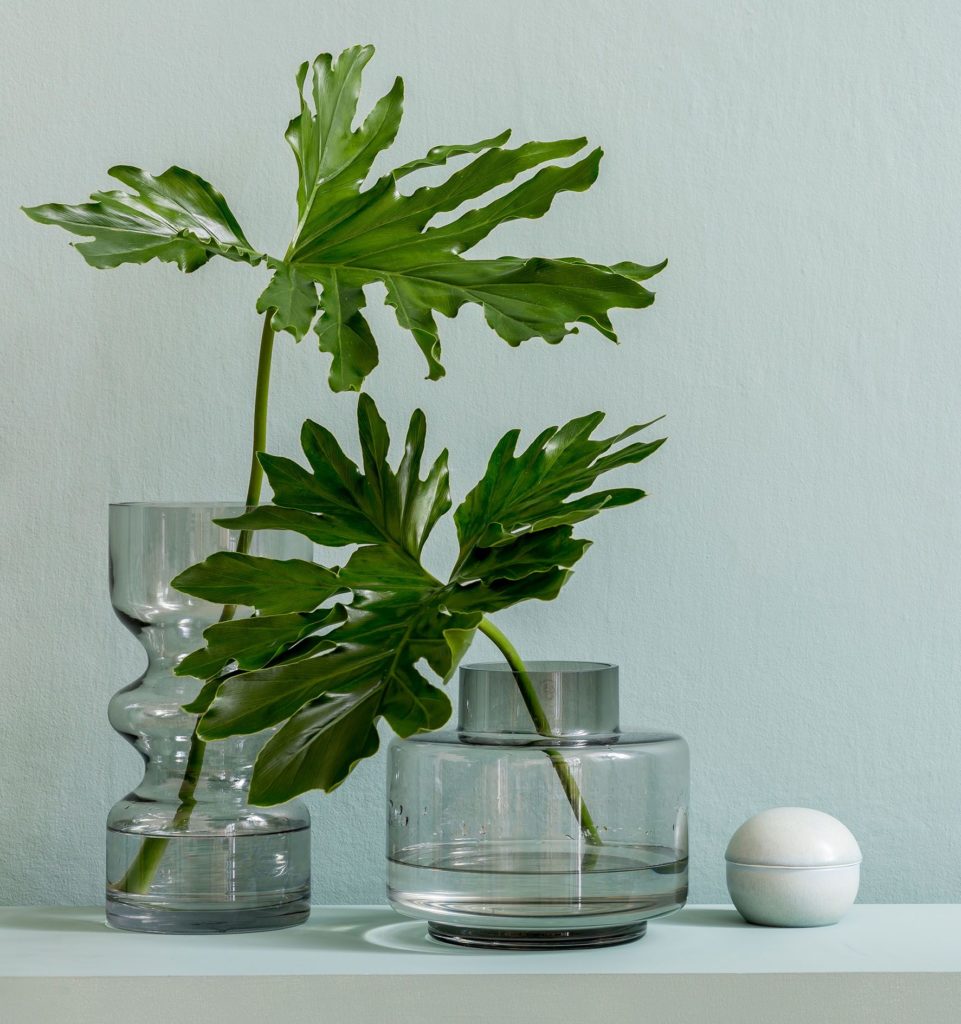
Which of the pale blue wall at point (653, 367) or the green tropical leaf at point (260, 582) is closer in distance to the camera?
the green tropical leaf at point (260, 582)

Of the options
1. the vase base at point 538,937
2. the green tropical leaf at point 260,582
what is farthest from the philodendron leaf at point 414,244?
the vase base at point 538,937

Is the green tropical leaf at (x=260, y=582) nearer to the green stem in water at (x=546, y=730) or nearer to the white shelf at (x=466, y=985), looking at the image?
the green stem in water at (x=546, y=730)

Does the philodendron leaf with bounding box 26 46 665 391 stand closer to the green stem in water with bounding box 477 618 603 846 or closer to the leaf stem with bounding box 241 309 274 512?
the leaf stem with bounding box 241 309 274 512

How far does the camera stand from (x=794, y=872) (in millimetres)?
964

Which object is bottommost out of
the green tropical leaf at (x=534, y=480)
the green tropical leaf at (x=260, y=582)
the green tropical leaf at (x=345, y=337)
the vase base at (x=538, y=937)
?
the vase base at (x=538, y=937)

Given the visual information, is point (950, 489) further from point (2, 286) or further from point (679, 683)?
point (2, 286)

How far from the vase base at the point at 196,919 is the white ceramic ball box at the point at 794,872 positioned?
35cm

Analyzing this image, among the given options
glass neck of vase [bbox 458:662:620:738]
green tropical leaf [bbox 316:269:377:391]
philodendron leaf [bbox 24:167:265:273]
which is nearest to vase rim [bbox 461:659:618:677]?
glass neck of vase [bbox 458:662:620:738]

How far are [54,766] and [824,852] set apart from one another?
65cm

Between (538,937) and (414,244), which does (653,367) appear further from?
(538,937)

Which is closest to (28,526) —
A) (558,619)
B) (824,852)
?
(558,619)

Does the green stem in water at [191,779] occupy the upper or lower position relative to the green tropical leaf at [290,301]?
lower

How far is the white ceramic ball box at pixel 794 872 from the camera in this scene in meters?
0.96

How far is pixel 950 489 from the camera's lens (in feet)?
3.80
